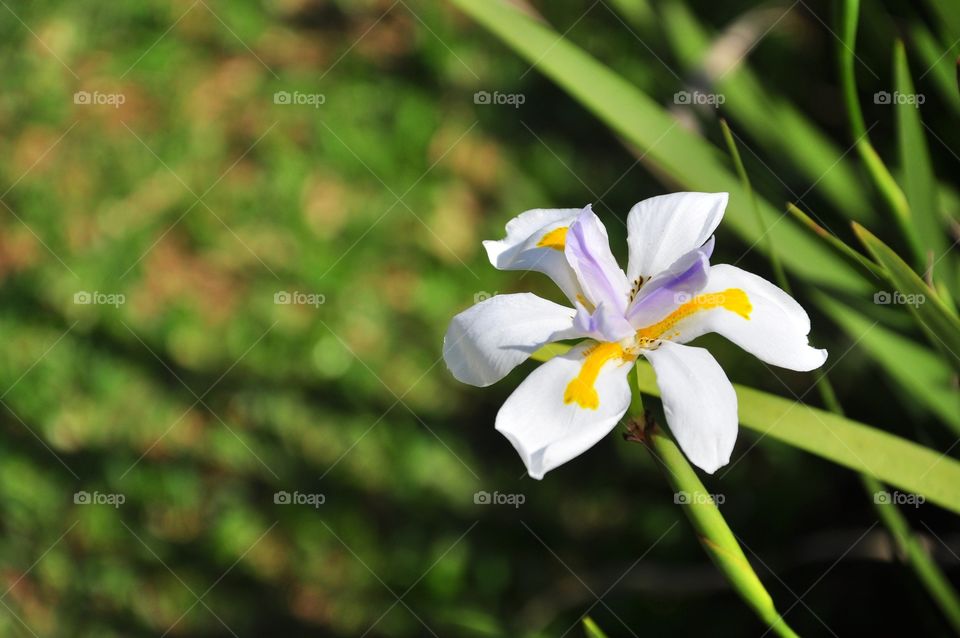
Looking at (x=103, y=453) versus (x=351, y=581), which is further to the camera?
(x=103, y=453)

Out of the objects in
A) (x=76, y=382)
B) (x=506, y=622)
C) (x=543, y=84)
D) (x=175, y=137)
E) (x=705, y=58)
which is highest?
(x=705, y=58)

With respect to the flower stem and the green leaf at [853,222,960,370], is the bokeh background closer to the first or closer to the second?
the green leaf at [853,222,960,370]

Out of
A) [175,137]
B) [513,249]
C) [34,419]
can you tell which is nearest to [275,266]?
[175,137]

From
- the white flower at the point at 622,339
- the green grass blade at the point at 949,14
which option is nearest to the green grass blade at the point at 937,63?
the green grass blade at the point at 949,14

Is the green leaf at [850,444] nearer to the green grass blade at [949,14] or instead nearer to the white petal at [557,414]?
the white petal at [557,414]

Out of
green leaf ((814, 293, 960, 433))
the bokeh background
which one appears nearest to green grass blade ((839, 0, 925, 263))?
green leaf ((814, 293, 960, 433))

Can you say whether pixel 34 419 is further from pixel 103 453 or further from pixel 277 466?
pixel 277 466
